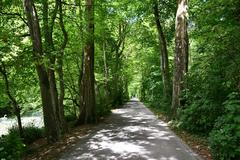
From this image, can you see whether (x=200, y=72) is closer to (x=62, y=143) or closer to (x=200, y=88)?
(x=200, y=88)

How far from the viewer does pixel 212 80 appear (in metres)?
11.2

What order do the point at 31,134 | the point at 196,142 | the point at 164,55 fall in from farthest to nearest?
the point at 164,55 < the point at 31,134 < the point at 196,142

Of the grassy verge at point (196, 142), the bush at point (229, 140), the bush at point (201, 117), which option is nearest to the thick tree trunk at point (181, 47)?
Answer: the grassy verge at point (196, 142)

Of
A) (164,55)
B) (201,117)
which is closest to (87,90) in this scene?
(201,117)

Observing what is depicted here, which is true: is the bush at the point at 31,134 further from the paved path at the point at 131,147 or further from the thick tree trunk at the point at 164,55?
the thick tree trunk at the point at 164,55

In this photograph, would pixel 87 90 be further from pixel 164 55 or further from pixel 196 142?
pixel 164 55

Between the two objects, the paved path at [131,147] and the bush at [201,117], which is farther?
the bush at [201,117]

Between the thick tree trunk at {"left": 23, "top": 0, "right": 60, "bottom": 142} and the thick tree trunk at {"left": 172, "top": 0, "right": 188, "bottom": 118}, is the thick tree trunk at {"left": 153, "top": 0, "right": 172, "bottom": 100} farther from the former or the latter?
the thick tree trunk at {"left": 23, "top": 0, "right": 60, "bottom": 142}

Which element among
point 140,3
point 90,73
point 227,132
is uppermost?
point 140,3

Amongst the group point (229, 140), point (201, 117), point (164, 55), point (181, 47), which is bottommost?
point (229, 140)

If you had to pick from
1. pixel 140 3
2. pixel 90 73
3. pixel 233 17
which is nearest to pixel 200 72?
pixel 233 17

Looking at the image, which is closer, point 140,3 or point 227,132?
point 227,132

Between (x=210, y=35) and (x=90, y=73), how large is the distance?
7.67 m

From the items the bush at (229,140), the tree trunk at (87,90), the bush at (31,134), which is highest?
the tree trunk at (87,90)
